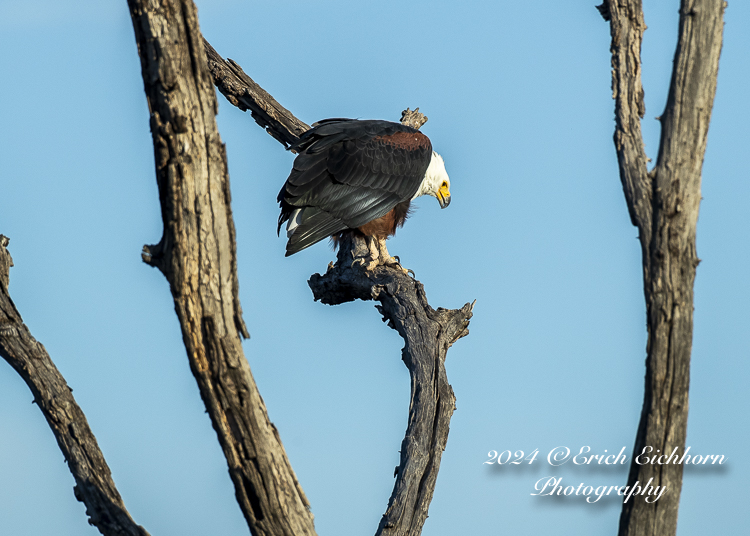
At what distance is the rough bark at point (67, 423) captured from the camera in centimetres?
427

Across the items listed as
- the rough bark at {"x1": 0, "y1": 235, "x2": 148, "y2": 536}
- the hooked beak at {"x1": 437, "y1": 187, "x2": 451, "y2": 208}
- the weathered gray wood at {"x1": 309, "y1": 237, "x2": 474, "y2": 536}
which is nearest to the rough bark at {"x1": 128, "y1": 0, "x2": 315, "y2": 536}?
the rough bark at {"x1": 0, "y1": 235, "x2": 148, "y2": 536}

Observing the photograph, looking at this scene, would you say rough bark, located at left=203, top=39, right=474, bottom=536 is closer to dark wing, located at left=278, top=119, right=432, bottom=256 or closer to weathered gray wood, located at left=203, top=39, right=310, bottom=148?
weathered gray wood, located at left=203, top=39, right=310, bottom=148

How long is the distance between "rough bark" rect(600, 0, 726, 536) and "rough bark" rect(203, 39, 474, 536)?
1.63 meters

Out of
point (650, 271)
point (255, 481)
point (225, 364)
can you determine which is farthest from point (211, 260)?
point (650, 271)

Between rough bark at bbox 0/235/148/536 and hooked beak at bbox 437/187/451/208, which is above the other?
hooked beak at bbox 437/187/451/208

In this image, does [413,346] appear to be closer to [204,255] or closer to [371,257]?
[371,257]

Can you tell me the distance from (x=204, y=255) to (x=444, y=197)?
562 cm

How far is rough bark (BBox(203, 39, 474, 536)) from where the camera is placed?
185 inches

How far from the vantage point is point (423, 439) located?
4.97 metres

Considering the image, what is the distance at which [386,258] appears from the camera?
7.07 metres

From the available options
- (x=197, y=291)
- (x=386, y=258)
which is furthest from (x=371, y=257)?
(x=197, y=291)

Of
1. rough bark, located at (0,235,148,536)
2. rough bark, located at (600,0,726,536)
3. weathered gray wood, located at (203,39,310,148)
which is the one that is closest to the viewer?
rough bark, located at (600,0,726,536)

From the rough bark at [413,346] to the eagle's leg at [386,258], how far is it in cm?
17

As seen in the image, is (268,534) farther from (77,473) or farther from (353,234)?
(353,234)
